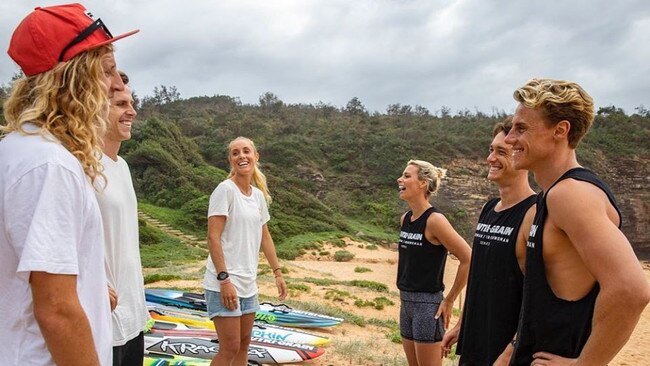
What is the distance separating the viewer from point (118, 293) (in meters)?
2.51

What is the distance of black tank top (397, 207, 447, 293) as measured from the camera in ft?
12.8

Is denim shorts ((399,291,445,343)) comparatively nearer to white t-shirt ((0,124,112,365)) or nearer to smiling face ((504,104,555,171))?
smiling face ((504,104,555,171))

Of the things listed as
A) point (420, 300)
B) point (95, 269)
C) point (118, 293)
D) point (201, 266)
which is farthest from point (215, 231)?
point (201, 266)

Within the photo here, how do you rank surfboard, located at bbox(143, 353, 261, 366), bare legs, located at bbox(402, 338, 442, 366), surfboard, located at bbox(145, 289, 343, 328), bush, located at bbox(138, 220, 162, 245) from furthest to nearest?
bush, located at bbox(138, 220, 162, 245) < surfboard, located at bbox(145, 289, 343, 328) < surfboard, located at bbox(143, 353, 261, 366) < bare legs, located at bbox(402, 338, 442, 366)

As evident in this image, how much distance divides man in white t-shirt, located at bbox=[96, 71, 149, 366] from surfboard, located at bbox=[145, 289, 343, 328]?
526 cm

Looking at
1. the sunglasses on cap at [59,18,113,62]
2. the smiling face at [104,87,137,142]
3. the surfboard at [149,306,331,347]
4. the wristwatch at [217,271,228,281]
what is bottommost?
the surfboard at [149,306,331,347]

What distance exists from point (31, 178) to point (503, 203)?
2614 millimetres

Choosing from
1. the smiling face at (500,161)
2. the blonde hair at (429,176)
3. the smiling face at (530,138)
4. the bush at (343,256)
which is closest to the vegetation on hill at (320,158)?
the bush at (343,256)

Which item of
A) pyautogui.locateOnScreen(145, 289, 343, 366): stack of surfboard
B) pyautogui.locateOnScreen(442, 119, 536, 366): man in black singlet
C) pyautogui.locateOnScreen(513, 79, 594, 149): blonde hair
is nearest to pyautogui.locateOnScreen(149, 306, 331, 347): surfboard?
pyautogui.locateOnScreen(145, 289, 343, 366): stack of surfboard

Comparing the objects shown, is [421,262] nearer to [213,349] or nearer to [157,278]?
[213,349]

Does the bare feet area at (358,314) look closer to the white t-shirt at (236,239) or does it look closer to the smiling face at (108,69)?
the white t-shirt at (236,239)

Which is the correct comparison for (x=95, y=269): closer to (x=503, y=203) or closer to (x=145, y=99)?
(x=503, y=203)

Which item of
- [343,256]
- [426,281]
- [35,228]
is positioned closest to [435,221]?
[426,281]

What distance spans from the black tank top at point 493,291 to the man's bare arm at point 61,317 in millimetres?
2012
